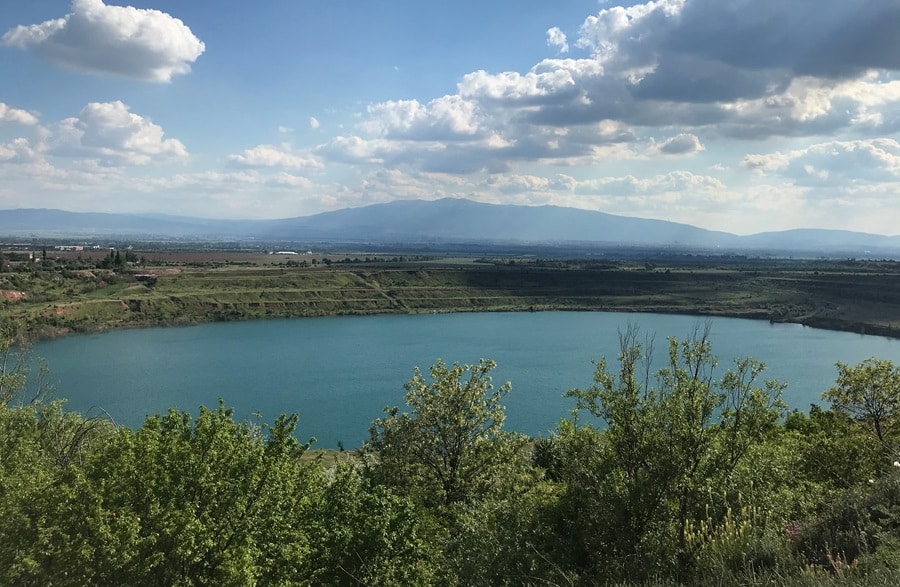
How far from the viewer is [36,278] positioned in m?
98.2

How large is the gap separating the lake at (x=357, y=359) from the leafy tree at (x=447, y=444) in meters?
26.6

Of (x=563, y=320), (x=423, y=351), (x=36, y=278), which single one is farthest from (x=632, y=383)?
(x=36, y=278)

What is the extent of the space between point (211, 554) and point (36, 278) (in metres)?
111

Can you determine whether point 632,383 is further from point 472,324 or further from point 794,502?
point 472,324

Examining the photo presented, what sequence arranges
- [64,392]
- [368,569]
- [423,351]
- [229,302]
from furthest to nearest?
1. [229,302]
2. [423,351]
3. [64,392]
4. [368,569]

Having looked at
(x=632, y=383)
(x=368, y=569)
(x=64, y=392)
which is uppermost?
(x=632, y=383)

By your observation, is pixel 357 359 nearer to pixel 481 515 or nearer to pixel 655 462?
pixel 481 515

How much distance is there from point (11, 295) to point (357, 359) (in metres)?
55.5

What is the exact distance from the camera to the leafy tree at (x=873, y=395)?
18.6 m

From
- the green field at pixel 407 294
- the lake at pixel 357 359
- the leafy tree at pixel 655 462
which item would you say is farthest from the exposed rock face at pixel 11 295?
the leafy tree at pixel 655 462

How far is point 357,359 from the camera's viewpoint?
240ft

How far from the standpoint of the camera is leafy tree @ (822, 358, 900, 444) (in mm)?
18641

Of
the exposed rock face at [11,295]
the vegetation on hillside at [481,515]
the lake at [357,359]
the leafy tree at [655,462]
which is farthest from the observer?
the exposed rock face at [11,295]

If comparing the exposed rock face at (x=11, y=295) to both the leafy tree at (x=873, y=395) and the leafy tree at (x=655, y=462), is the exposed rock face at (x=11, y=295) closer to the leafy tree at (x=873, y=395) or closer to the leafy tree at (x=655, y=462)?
the leafy tree at (x=655, y=462)
